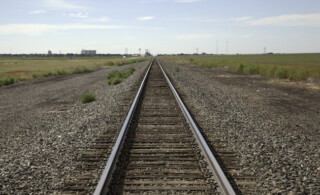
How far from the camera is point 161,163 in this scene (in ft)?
15.8

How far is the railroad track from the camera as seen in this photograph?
12.9ft

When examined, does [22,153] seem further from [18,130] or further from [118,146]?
[18,130]

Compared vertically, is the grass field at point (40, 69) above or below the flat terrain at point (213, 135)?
above

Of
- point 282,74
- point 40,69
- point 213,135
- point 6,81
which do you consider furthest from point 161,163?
point 40,69

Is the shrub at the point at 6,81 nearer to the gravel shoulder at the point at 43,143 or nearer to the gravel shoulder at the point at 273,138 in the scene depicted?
the gravel shoulder at the point at 43,143

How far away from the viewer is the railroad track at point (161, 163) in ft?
12.9

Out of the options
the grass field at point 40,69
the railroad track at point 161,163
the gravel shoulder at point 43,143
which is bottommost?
the gravel shoulder at point 43,143

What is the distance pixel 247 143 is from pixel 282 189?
204 cm

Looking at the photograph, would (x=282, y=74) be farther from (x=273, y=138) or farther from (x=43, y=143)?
(x=43, y=143)

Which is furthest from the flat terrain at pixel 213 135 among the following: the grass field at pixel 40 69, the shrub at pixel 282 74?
the grass field at pixel 40 69

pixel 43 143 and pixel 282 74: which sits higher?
pixel 282 74

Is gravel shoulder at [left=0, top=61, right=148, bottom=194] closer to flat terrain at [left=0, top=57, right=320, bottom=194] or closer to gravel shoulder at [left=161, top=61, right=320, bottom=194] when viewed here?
flat terrain at [left=0, top=57, right=320, bottom=194]

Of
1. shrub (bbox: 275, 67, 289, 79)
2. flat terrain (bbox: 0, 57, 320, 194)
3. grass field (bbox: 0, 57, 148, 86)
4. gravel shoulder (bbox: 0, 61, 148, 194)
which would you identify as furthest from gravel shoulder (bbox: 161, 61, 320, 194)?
grass field (bbox: 0, 57, 148, 86)

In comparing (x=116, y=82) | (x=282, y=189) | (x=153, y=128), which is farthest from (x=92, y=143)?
(x=116, y=82)
